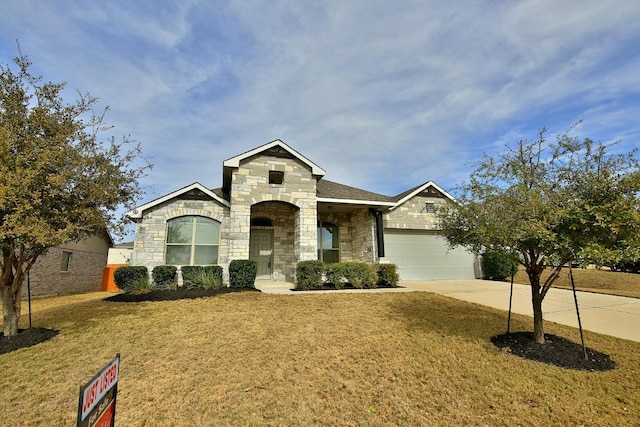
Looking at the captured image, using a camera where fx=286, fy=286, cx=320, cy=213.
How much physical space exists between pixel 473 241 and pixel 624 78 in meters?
6.73

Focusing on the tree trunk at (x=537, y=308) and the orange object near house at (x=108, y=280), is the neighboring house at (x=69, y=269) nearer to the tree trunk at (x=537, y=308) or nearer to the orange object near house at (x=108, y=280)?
the orange object near house at (x=108, y=280)

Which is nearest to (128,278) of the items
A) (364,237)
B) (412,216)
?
(364,237)

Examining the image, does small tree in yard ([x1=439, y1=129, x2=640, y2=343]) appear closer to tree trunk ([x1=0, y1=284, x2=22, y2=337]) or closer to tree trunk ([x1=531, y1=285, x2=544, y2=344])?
tree trunk ([x1=531, y1=285, x2=544, y2=344])

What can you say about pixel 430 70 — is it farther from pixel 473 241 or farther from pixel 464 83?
pixel 473 241

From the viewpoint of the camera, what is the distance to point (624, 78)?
729 cm

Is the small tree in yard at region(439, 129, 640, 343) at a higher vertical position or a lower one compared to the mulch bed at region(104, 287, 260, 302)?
higher

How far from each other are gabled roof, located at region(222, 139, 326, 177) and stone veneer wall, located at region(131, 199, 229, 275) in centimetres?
214

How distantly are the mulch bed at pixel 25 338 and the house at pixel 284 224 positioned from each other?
5.41m

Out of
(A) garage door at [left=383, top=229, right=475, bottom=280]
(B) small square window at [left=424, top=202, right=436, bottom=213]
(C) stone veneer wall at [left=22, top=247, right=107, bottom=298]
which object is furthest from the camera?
(B) small square window at [left=424, top=202, right=436, bottom=213]

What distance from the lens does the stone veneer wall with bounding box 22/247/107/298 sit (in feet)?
38.9

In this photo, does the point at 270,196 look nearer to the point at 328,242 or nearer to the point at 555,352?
the point at 328,242

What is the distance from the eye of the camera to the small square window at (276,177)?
39.4 feet

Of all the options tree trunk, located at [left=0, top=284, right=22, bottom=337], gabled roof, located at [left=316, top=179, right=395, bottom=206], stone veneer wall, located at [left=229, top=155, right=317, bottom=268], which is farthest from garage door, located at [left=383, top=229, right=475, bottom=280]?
tree trunk, located at [left=0, top=284, right=22, bottom=337]

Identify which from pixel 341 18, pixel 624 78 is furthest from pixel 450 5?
pixel 624 78
